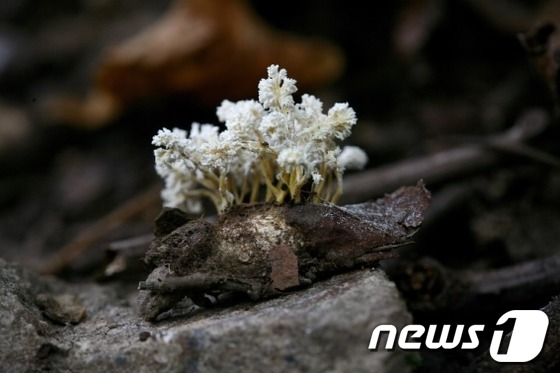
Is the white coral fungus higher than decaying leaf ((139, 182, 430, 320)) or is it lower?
higher

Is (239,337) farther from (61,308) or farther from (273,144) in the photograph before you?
(61,308)

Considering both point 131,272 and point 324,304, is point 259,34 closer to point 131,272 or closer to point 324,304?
point 131,272

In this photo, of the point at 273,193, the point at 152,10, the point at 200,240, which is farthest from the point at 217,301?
the point at 152,10

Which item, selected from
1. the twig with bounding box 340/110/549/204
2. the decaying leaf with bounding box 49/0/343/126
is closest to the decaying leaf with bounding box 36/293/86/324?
the twig with bounding box 340/110/549/204

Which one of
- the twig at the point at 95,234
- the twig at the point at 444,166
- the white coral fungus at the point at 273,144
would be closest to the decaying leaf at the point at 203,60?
the twig at the point at 95,234

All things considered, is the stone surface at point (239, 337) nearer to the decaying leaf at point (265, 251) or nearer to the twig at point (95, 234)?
the decaying leaf at point (265, 251)

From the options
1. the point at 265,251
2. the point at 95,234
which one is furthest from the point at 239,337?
the point at 95,234

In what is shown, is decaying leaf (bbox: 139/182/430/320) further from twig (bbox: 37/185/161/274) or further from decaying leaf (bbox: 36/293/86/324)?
twig (bbox: 37/185/161/274)
